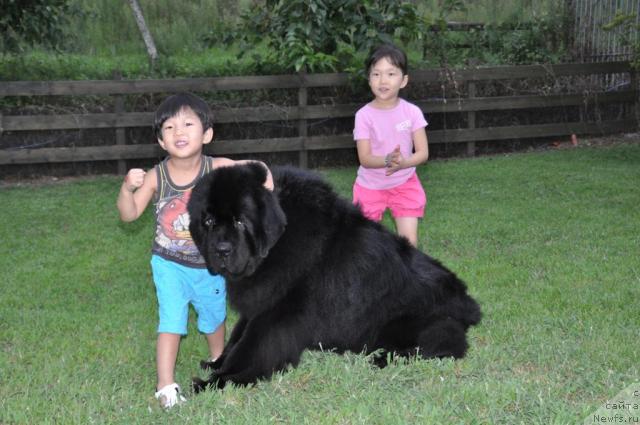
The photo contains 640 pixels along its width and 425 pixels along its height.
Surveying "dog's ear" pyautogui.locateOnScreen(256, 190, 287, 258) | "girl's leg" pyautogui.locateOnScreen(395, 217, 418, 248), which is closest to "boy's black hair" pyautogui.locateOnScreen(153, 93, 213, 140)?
"dog's ear" pyautogui.locateOnScreen(256, 190, 287, 258)

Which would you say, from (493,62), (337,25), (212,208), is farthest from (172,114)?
(493,62)

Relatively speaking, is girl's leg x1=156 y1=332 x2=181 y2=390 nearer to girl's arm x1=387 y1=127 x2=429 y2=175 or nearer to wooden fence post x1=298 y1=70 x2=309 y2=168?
girl's arm x1=387 y1=127 x2=429 y2=175

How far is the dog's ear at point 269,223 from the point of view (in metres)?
3.76

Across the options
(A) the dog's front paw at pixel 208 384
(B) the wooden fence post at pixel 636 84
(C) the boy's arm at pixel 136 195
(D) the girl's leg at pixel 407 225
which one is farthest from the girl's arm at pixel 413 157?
(B) the wooden fence post at pixel 636 84

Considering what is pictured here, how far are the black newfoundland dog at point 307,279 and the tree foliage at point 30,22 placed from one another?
8.71 meters

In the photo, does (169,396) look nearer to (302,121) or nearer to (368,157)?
(368,157)

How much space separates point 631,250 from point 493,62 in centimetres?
855

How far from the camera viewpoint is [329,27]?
11.6 m

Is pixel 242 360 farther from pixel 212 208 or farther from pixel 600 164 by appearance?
pixel 600 164

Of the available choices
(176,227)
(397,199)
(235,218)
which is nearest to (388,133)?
(397,199)

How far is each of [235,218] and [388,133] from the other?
2.33 m

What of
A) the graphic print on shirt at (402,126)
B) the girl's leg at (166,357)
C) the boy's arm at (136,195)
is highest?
the graphic print on shirt at (402,126)

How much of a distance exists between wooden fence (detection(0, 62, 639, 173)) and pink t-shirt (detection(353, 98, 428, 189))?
584cm

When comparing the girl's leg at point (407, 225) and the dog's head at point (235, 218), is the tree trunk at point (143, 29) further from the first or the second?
the dog's head at point (235, 218)
